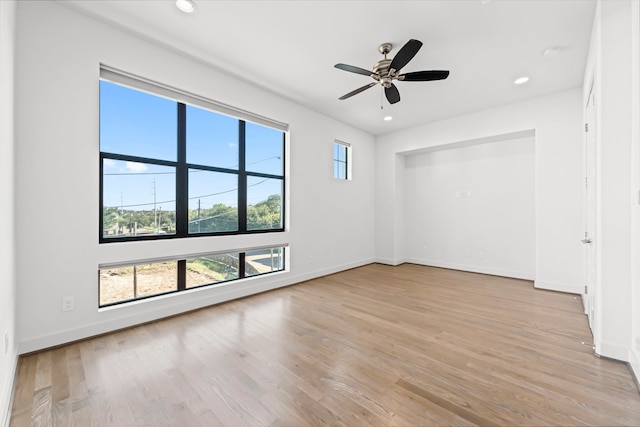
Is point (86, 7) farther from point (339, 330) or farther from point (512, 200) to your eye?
point (512, 200)

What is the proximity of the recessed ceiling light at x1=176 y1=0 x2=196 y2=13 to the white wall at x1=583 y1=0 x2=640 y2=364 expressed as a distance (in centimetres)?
335

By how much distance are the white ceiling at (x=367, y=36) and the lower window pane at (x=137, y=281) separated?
247cm

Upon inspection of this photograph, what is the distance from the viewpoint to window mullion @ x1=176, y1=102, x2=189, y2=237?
10.2ft

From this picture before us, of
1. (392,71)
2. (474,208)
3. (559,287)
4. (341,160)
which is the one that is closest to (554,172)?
(474,208)

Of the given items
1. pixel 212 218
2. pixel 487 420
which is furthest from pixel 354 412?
pixel 212 218

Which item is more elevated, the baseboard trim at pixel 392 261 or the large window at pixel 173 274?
the large window at pixel 173 274

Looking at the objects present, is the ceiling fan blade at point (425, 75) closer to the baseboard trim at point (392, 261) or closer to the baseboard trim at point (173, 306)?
the baseboard trim at point (173, 306)

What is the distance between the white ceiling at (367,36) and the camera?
2316mm

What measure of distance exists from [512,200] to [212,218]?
200 inches

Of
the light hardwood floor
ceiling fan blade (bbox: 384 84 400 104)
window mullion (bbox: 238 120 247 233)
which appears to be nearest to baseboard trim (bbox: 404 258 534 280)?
the light hardwood floor

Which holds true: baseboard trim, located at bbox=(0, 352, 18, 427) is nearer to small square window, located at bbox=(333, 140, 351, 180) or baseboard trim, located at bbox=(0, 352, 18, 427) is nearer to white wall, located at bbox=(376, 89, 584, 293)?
small square window, located at bbox=(333, 140, 351, 180)

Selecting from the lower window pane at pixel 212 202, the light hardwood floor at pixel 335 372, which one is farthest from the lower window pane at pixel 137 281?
the lower window pane at pixel 212 202

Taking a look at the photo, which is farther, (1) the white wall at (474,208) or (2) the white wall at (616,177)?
(1) the white wall at (474,208)

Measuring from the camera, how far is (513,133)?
4.36 m
